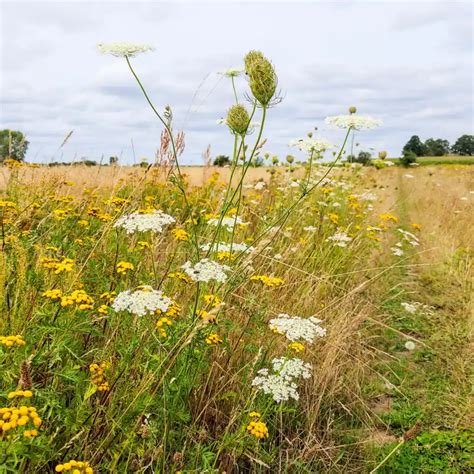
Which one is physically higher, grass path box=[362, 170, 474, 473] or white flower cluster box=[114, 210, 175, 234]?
white flower cluster box=[114, 210, 175, 234]

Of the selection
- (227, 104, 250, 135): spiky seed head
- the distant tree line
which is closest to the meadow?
(227, 104, 250, 135): spiky seed head

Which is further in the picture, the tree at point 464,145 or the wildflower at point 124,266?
the tree at point 464,145

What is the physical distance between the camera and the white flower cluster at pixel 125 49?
2.43 meters

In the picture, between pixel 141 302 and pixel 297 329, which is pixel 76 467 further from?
pixel 297 329

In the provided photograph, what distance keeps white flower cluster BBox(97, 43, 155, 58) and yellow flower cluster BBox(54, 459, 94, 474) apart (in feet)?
5.92

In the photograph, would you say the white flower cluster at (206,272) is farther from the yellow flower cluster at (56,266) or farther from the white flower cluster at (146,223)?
the yellow flower cluster at (56,266)

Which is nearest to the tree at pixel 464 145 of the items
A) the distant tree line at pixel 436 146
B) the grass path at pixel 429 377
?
the distant tree line at pixel 436 146

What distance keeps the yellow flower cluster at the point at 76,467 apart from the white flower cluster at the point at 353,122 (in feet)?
7.22

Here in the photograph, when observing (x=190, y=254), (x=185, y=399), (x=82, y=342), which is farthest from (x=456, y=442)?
(x=82, y=342)

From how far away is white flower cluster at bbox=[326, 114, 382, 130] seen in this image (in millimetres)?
2883

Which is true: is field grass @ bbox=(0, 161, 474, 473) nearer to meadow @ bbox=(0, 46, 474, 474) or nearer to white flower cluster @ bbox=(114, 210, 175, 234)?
meadow @ bbox=(0, 46, 474, 474)

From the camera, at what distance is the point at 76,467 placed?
1.74m

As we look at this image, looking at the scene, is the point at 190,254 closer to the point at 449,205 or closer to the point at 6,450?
the point at 6,450

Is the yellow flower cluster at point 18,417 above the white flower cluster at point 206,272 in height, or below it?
below
